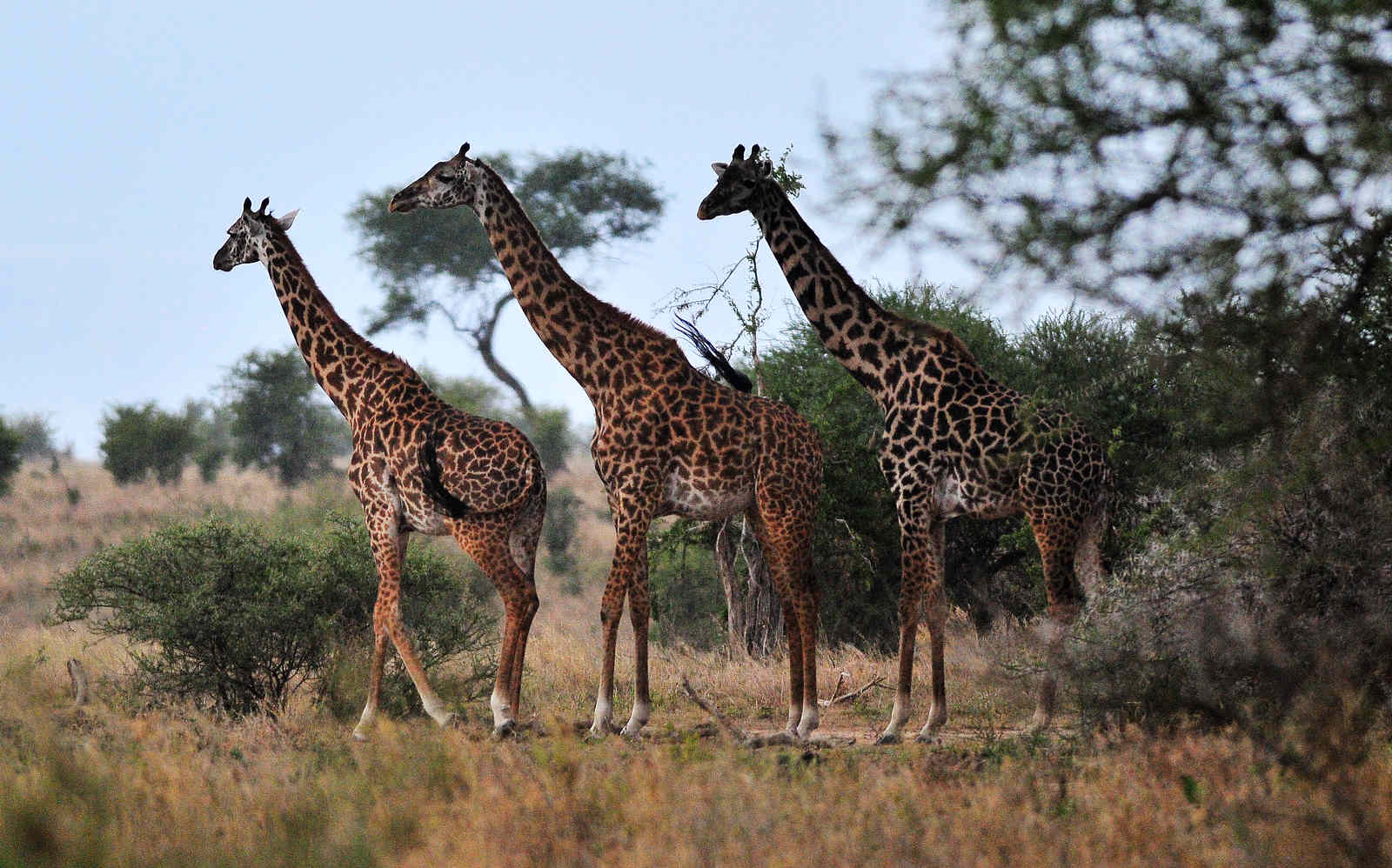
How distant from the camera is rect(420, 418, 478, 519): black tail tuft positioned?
28.7ft

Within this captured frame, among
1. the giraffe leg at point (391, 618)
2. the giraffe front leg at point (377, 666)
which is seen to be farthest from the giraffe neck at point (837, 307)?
the giraffe front leg at point (377, 666)

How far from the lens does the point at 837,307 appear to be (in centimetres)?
939

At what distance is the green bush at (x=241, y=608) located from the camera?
9977mm

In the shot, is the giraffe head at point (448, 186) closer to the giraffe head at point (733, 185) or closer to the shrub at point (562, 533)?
the giraffe head at point (733, 185)

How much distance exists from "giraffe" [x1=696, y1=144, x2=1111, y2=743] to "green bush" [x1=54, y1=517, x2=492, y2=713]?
350 centimetres

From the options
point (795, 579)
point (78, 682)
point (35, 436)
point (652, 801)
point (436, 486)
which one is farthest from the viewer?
point (35, 436)

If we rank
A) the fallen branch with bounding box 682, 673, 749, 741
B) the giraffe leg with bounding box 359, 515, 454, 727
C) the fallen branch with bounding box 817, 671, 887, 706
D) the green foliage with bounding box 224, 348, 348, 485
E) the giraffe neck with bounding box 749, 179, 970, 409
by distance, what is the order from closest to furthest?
the fallen branch with bounding box 682, 673, 749, 741 < the giraffe leg with bounding box 359, 515, 454, 727 < the giraffe neck with bounding box 749, 179, 970, 409 < the fallen branch with bounding box 817, 671, 887, 706 < the green foliage with bounding box 224, 348, 348, 485

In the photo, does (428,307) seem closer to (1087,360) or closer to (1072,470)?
(1087,360)

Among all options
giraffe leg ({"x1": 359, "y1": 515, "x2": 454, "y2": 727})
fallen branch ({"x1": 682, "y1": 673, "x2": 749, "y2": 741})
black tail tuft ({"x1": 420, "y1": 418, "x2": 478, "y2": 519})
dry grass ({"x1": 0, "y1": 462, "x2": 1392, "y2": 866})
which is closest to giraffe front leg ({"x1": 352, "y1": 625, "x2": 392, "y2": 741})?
giraffe leg ({"x1": 359, "y1": 515, "x2": 454, "y2": 727})

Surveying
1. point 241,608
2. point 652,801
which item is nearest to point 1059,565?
point 652,801

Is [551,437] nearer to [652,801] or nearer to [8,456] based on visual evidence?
[8,456]

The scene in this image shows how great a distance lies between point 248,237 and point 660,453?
3.46 metres

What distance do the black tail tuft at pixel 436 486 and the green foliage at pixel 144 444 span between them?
2610cm

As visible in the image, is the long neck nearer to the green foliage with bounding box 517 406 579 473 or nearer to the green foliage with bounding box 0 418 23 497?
the green foliage with bounding box 0 418 23 497
